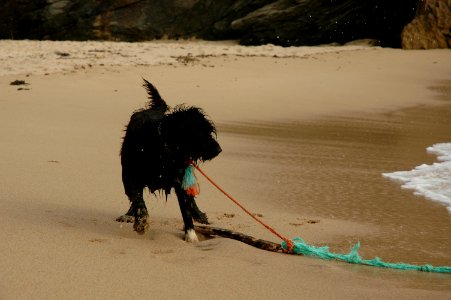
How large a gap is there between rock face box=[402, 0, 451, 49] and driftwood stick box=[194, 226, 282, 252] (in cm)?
1310

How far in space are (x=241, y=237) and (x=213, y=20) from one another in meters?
15.6

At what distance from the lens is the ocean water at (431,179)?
5.89 m

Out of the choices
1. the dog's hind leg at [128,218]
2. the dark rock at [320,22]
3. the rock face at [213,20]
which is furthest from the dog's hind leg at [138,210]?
the dark rock at [320,22]

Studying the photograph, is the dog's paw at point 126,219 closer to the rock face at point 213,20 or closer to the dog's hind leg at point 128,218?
the dog's hind leg at point 128,218

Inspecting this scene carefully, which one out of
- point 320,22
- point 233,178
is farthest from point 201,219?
point 320,22

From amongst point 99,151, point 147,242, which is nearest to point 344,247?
point 147,242

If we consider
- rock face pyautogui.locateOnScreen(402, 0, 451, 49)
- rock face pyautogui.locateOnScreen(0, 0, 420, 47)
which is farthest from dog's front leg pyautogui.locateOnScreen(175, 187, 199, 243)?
rock face pyautogui.locateOnScreen(0, 0, 420, 47)

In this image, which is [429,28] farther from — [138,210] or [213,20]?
[138,210]

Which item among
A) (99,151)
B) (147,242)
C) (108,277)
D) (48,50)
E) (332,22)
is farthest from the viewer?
(332,22)

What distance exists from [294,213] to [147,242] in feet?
4.56

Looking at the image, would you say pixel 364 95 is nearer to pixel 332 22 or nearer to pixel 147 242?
pixel 332 22

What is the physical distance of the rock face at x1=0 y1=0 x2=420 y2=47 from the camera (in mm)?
18203

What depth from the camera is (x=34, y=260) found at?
11.6 feet

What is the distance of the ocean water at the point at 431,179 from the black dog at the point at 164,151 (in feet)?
7.09
